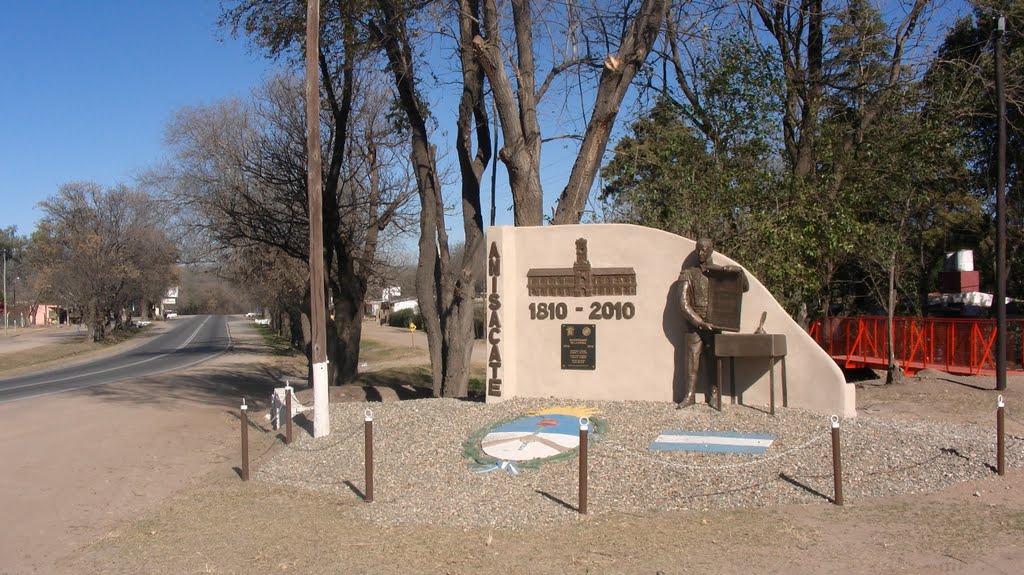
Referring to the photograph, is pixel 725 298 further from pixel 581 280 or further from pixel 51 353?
pixel 51 353

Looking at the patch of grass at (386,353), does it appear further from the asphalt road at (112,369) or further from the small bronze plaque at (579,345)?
the small bronze plaque at (579,345)

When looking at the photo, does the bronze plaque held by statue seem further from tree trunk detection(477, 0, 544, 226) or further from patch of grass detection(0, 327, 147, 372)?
patch of grass detection(0, 327, 147, 372)

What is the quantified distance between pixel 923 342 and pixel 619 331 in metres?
11.1

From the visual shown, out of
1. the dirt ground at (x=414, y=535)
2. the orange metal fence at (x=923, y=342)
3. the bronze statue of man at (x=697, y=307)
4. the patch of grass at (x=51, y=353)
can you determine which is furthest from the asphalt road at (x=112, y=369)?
the orange metal fence at (x=923, y=342)

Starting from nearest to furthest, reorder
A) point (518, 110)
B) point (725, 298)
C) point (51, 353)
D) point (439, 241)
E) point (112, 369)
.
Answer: point (725, 298) → point (518, 110) → point (439, 241) → point (112, 369) → point (51, 353)

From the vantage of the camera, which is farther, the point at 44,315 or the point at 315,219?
the point at 44,315

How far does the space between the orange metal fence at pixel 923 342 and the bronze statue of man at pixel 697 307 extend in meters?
10.3

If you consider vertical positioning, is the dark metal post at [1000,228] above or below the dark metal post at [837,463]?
above

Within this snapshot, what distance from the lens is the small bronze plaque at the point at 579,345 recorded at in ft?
39.7

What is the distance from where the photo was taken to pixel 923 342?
19594 millimetres

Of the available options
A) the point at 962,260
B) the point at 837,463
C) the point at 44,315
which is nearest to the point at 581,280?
the point at 837,463

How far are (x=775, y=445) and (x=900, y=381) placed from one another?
9.87 meters

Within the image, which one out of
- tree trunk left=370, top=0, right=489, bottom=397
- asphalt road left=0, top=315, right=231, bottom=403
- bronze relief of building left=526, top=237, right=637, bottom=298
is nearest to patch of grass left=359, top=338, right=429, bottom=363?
asphalt road left=0, top=315, right=231, bottom=403

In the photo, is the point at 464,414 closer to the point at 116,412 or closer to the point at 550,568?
the point at 550,568
